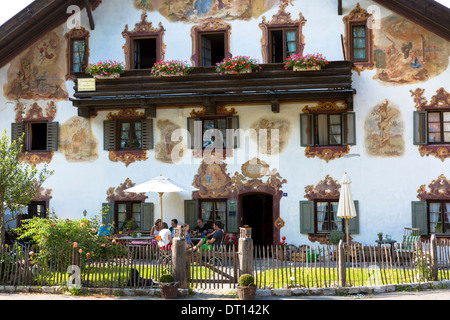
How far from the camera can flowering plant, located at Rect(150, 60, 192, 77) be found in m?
19.0

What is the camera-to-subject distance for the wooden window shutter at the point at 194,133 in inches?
782

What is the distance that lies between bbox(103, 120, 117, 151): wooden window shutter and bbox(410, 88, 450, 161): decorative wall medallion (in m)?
10.1

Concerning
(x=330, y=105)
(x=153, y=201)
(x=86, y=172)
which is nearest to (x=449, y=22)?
(x=330, y=105)

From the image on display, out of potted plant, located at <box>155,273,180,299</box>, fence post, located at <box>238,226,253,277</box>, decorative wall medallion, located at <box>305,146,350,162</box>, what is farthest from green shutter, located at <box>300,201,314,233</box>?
potted plant, located at <box>155,273,180,299</box>

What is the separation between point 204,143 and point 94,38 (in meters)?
5.46

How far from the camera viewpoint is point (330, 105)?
62.6 feet

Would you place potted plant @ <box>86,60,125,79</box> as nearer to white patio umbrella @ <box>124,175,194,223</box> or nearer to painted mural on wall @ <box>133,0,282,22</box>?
painted mural on wall @ <box>133,0,282,22</box>

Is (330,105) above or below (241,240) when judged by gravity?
above

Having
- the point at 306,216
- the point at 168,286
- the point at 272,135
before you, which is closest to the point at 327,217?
the point at 306,216

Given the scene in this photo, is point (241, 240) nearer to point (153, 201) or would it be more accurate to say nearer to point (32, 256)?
point (32, 256)

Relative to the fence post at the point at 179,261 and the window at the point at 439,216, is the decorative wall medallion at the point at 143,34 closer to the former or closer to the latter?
the fence post at the point at 179,261

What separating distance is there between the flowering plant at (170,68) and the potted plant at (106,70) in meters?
1.14

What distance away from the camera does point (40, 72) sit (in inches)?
821
